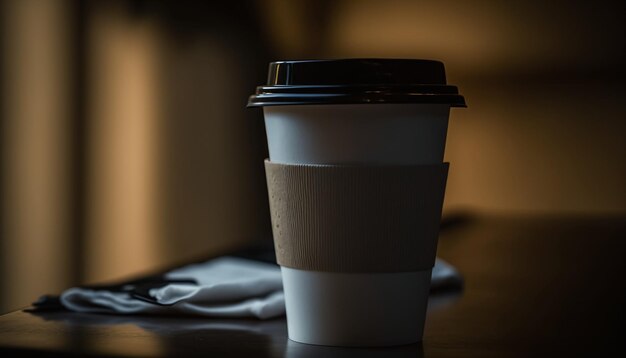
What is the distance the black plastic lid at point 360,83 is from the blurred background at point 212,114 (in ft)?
6.62

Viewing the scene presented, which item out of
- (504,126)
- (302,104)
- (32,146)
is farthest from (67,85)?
(302,104)

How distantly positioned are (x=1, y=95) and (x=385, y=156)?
215cm

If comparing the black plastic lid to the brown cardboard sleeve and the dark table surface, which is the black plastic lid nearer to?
the brown cardboard sleeve

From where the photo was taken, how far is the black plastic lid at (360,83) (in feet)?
2.39

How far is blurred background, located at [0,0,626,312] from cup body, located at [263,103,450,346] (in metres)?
1.99

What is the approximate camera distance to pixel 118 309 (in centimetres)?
92

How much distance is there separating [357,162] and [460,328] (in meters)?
0.21

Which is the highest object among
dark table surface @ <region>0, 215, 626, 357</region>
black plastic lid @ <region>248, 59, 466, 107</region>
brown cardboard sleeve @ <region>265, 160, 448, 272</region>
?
black plastic lid @ <region>248, 59, 466, 107</region>

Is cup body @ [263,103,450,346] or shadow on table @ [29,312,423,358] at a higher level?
cup body @ [263,103,450,346]

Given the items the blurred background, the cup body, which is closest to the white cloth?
the cup body

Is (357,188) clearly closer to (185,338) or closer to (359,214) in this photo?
(359,214)

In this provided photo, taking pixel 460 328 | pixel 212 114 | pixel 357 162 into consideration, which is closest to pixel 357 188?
pixel 357 162

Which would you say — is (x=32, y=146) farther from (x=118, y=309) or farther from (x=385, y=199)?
(x=385, y=199)

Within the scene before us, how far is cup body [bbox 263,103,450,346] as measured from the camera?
2.45 ft
